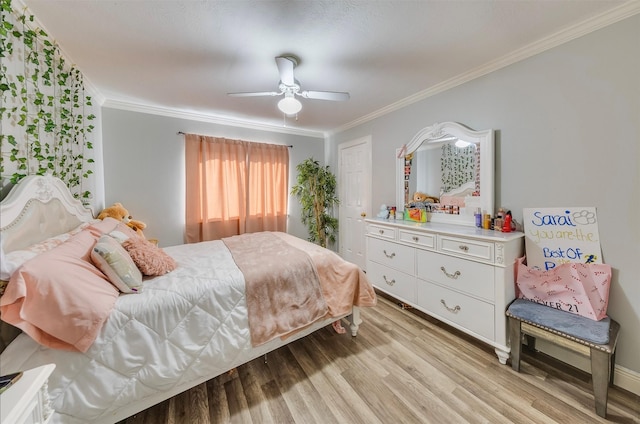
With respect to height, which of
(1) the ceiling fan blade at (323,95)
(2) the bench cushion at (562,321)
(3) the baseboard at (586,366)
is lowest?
(3) the baseboard at (586,366)

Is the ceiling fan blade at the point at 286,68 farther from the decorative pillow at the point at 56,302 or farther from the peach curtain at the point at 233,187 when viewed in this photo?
the peach curtain at the point at 233,187

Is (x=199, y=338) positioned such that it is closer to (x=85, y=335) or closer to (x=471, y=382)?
(x=85, y=335)

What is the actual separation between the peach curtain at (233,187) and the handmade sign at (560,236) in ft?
10.4

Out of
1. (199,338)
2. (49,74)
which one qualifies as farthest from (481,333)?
(49,74)

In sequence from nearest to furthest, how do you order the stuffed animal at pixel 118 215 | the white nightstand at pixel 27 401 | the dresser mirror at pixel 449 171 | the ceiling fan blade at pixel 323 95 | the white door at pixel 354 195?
1. the white nightstand at pixel 27 401
2. the ceiling fan blade at pixel 323 95
3. the dresser mirror at pixel 449 171
4. the stuffed animal at pixel 118 215
5. the white door at pixel 354 195

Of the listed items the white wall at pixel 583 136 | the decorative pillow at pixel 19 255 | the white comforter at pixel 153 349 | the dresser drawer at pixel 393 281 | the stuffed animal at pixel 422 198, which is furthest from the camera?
the stuffed animal at pixel 422 198

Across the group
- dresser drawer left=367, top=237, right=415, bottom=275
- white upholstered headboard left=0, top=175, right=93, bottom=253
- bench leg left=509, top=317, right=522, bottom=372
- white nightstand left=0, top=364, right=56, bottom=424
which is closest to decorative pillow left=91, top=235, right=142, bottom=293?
white upholstered headboard left=0, top=175, right=93, bottom=253

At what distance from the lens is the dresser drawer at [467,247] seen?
5.88 feet

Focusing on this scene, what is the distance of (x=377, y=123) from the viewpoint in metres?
3.29

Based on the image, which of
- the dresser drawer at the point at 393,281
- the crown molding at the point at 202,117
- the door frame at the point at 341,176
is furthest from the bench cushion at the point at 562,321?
the crown molding at the point at 202,117

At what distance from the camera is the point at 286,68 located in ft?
5.86

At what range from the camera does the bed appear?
1013 mm

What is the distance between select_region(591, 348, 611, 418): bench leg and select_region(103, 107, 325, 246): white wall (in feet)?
13.3

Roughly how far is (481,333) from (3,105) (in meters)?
3.36
